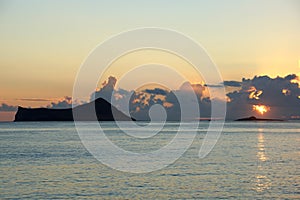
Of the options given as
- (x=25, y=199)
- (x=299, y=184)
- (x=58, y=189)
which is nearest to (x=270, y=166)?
(x=299, y=184)

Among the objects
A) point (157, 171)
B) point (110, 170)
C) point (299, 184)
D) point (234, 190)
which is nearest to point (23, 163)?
point (110, 170)

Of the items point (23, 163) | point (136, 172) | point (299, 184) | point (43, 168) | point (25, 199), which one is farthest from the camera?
point (23, 163)

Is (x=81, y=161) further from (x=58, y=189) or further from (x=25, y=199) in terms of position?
(x=25, y=199)

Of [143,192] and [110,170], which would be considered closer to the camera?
[143,192]

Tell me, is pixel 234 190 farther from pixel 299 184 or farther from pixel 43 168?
pixel 43 168

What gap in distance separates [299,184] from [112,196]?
17.9 meters

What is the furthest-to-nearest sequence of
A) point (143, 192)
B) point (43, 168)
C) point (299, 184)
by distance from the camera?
point (43, 168) → point (299, 184) → point (143, 192)

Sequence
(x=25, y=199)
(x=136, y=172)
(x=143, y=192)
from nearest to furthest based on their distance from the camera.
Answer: (x=25, y=199), (x=143, y=192), (x=136, y=172)

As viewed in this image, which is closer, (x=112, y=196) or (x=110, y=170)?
(x=112, y=196)

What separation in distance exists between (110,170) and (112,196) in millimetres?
15793

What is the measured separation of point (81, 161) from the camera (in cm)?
6372

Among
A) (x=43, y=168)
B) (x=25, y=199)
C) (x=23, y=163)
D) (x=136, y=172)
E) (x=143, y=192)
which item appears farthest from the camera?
(x=23, y=163)

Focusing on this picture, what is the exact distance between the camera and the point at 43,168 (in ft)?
183

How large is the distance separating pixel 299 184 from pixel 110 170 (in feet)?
69.3
